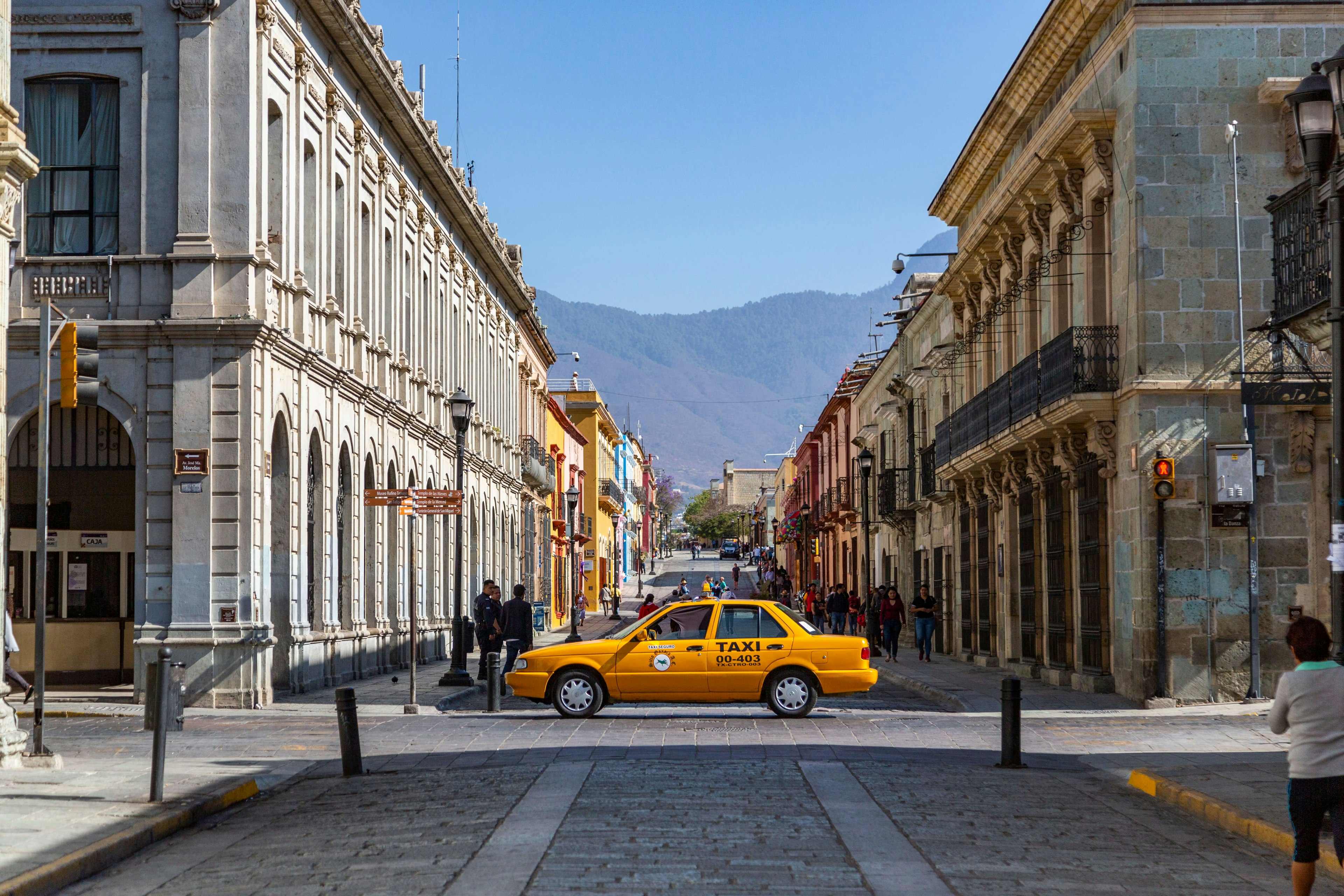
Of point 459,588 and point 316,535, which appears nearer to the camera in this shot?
point 316,535

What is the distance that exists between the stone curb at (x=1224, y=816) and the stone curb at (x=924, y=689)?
8026 millimetres

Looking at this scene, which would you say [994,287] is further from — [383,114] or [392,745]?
[392,745]

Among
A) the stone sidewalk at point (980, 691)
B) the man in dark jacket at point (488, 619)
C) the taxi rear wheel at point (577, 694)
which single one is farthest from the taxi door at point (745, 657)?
the man in dark jacket at point (488, 619)

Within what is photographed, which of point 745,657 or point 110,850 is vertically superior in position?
point 745,657

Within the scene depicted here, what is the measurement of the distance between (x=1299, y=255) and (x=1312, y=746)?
7.39m

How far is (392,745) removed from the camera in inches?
653

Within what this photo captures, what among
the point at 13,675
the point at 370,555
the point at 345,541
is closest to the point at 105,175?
the point at 13,675

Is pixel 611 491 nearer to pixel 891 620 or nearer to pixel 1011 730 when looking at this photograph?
pixel 891 620

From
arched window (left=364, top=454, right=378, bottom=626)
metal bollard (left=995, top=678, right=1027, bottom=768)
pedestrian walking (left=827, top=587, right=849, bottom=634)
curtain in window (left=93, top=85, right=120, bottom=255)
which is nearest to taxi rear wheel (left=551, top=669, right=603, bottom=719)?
metal bollard (left=995, top=678, right=1027, bottom=768)

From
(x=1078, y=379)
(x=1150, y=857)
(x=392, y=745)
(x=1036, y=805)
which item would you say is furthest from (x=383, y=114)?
(x=1150, y=857)

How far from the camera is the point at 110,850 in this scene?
970cm

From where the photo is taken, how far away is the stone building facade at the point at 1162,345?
2111cm

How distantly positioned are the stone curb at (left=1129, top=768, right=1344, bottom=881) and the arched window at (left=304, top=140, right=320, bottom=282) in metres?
16.1

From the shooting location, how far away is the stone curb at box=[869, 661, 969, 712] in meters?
21.9
